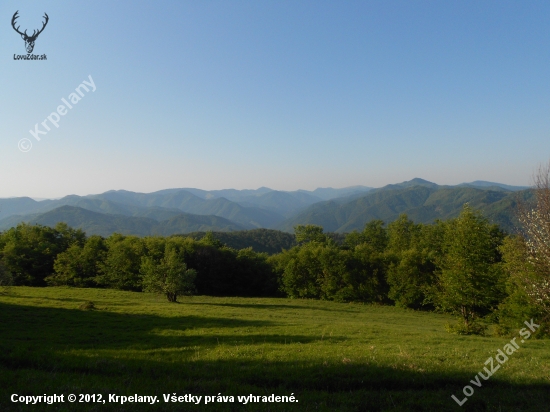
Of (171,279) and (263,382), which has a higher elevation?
(263,382)

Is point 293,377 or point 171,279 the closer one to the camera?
point 293,377

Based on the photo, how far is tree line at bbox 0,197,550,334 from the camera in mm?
30609

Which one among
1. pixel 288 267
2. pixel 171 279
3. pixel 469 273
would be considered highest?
pixel 469 273

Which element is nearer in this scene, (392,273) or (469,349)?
(469,349)

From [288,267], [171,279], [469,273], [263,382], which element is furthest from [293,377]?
[288,267]

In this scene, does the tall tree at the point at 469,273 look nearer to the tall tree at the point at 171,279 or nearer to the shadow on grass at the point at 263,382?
the shadow on grass at the point at 263,382

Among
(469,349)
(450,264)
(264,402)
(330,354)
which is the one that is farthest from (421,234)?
(264,402)

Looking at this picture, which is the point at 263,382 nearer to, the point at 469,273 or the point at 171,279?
the point at 469,273

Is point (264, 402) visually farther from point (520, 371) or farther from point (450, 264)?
point (450, 264)

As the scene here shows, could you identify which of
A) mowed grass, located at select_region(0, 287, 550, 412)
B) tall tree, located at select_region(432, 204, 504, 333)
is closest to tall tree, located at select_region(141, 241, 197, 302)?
mowed grass, located at select_region(0, 287, 550, 412)

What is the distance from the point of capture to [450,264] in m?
31.1

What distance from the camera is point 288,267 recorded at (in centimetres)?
6950

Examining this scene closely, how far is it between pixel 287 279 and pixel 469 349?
55.8m

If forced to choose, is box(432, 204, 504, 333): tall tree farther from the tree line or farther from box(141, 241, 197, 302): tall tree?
box(141, 241, 197, 302): tall tree
